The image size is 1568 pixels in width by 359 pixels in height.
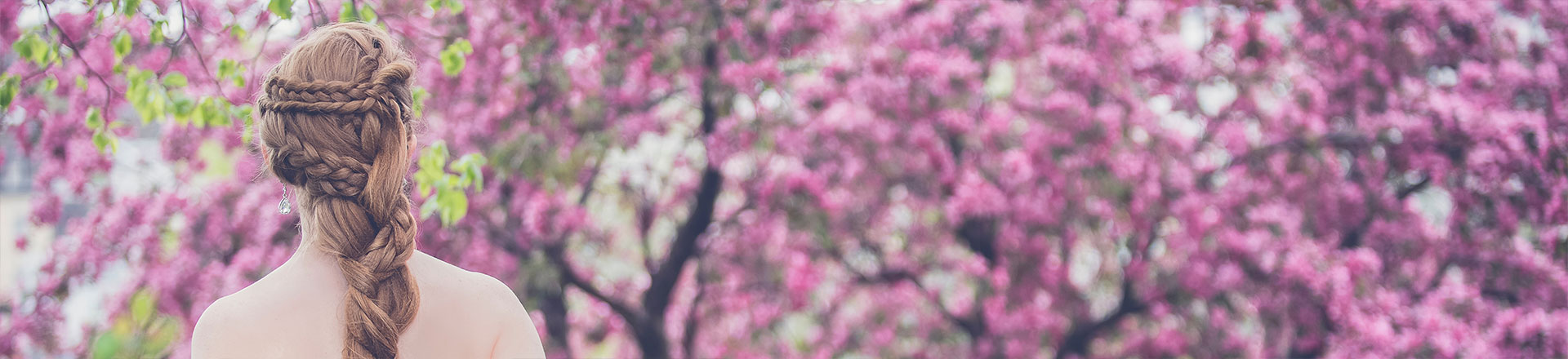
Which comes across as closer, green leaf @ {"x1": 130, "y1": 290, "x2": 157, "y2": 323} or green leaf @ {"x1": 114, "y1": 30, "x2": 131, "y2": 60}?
green leaf @ {"x1": 114, "y1": 30, "x2": 131, "y2": 60}

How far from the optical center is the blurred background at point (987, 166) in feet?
17.2

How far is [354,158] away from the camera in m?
1.52

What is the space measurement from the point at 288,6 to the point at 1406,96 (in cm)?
568

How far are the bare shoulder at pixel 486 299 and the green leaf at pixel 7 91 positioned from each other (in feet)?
6.39

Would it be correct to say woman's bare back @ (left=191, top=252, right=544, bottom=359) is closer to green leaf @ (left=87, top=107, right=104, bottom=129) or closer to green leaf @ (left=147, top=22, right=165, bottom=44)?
green leaf @ (left=147, top=22, right=165, bottom=44)

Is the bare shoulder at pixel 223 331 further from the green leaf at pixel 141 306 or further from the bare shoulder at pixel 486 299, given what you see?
the green leaf at pixel 141 306

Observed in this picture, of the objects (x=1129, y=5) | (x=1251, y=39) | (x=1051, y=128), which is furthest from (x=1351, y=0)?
(x=1051, y=128)

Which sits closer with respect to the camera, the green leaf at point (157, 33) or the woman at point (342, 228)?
the woman at point (342, 228)

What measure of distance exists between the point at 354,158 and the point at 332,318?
0.26 meters

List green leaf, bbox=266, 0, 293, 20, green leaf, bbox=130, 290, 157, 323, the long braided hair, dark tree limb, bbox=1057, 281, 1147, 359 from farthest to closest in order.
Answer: dark tree limb, bbox=1057, 281, 1147, 359 → green leaf, bbox=130, 290, 157, 323 → green leaf, bbox=266, 0, 293, 20 → the long braided hair

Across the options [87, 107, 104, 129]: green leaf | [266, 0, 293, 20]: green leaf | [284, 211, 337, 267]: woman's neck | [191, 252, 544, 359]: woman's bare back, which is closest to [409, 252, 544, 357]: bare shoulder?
[191, 252, 544, 359]: woman's bare back

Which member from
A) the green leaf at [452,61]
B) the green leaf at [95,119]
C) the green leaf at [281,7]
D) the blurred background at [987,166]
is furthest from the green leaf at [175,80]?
the blurred background at [987,166]

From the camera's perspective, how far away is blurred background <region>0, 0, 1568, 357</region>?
525 cm

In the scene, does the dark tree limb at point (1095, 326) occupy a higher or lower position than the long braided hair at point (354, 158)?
lower
